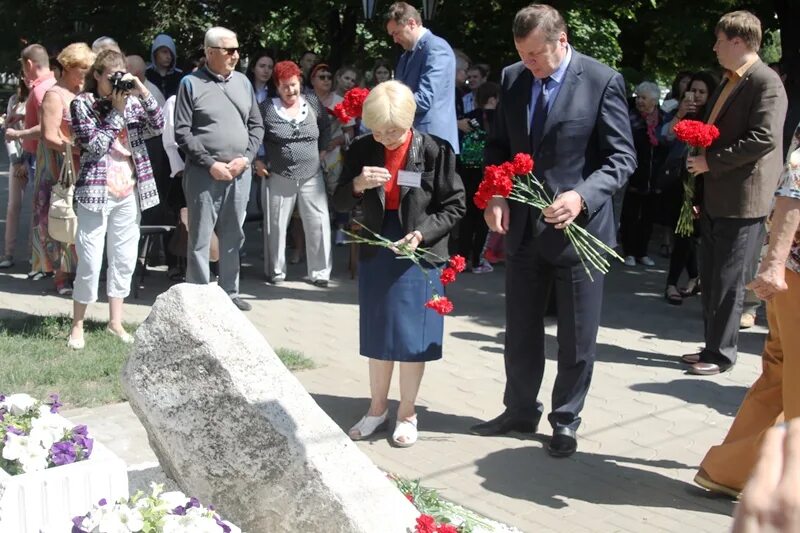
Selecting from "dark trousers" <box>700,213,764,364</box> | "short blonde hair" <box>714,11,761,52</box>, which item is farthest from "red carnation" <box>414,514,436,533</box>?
"short blonde hair" <box>714,11,761,52</box>

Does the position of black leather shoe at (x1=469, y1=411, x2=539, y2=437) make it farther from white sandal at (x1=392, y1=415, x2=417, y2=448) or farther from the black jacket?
the black jacket

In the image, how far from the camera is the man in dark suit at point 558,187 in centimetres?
510

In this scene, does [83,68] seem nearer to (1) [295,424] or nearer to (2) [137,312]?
(2) [137,312]

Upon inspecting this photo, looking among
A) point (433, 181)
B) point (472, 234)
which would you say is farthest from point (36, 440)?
point (472, 234)

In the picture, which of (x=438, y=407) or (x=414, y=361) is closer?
(x=414, y=361)

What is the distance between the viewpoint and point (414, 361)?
18.0ft

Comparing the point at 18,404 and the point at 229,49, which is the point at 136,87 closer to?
the point at 229,49

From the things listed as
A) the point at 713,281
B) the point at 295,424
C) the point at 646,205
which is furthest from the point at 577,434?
the point at 646,205

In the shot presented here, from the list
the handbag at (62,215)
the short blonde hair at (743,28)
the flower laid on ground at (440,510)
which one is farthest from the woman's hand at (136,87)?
the short blonde hair at (743,28)

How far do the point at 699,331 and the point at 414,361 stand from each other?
3.54 metres

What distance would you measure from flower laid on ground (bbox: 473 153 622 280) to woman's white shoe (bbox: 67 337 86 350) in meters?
3.13

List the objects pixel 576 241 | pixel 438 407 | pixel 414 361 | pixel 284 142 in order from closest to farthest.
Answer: pixel 576 241
pixel 414 361
pixel 438 407
pixel 284 142

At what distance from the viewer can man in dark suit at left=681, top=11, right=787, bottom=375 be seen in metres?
6.32

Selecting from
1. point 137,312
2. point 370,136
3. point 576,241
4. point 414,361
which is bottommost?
point 137,312
